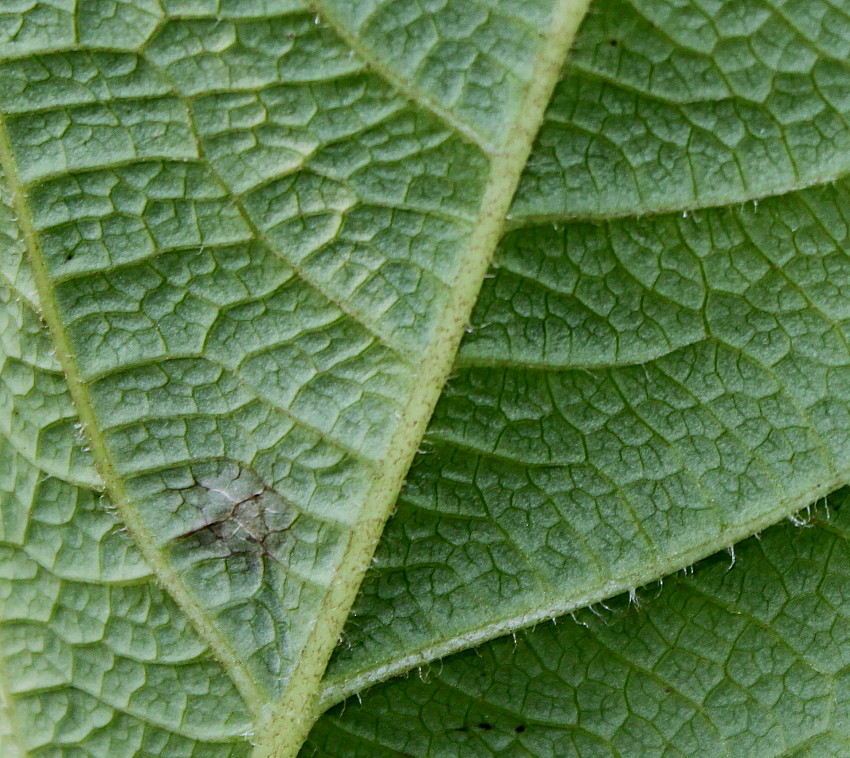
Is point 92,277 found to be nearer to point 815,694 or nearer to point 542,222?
point 542,222

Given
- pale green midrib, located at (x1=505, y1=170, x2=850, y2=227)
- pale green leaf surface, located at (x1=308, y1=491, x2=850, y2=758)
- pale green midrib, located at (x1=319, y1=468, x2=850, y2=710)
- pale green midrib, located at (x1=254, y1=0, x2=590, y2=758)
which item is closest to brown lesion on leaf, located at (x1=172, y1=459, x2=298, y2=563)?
pale green midrib, located at (x1=254, y1=0, x2=590, y2=758)

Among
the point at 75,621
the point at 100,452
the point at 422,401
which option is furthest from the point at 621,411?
the point at 75,621

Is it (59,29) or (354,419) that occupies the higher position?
(59,29)

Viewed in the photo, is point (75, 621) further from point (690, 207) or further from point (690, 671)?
point (690, 207)

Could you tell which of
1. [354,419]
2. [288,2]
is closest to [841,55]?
[288,2]

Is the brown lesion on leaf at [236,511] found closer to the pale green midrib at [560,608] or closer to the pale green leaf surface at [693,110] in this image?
the pale green midrib at [560,608]

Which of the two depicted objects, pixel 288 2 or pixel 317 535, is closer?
pixel 288 2
